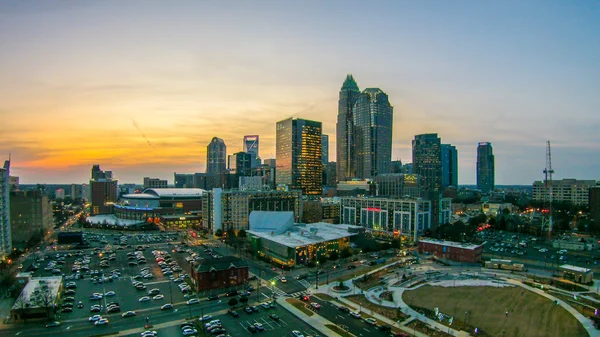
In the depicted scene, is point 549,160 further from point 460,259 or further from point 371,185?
point 371,185

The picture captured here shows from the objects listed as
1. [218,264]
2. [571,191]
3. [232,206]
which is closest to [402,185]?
[571,191]

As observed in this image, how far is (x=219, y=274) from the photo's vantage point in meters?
41.9

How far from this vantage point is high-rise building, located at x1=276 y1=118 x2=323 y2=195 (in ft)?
579

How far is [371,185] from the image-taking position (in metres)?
167

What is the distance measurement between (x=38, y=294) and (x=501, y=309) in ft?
156

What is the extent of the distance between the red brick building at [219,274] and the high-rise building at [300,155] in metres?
131

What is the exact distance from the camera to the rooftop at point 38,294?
33.5 m

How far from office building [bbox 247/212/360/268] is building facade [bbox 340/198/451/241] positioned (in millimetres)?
14749

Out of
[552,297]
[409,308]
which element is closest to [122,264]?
[409,308]

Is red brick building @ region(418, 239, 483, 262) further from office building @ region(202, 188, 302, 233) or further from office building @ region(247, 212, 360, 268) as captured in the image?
office building @ region(202, 188, 302, 233)

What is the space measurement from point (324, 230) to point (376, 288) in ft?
94.1

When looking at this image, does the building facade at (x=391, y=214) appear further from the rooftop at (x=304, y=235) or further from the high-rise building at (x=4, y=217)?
the high-rise building at (x=4, y=217)

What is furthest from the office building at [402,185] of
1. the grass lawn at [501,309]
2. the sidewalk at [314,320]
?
the sidewalk at [314,320]

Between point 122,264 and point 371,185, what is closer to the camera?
point 122,264
